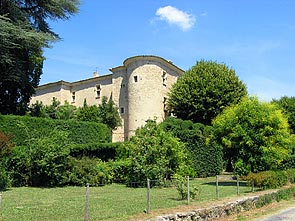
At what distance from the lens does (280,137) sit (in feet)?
73.0

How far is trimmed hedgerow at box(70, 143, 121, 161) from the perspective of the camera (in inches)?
992

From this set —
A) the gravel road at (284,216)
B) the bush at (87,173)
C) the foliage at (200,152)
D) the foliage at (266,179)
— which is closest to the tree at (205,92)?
the foliage at (200,152)

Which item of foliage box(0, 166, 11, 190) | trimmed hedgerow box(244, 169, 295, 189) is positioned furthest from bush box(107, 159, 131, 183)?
trimmed hedgerow box(244, 169, 295, 189)

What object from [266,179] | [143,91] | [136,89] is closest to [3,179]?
[266,179]

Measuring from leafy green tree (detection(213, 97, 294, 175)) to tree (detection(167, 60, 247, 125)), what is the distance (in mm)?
15226

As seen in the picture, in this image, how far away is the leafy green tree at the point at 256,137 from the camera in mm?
22203

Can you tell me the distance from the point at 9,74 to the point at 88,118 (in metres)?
16.2

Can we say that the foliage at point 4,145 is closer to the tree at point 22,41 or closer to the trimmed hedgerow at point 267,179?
the tree at point 22,41

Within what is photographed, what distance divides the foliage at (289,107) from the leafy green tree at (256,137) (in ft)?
80.0

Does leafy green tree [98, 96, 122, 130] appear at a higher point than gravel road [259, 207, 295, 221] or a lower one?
higher

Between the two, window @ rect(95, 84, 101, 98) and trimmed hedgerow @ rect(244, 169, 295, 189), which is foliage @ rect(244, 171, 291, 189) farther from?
window @ rect(95, 84, 101, 98)

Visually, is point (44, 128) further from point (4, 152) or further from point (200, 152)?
point (200, 152)

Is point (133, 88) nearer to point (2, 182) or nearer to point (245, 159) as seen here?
point (245, 159)

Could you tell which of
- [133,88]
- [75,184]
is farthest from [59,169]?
[133,88]
